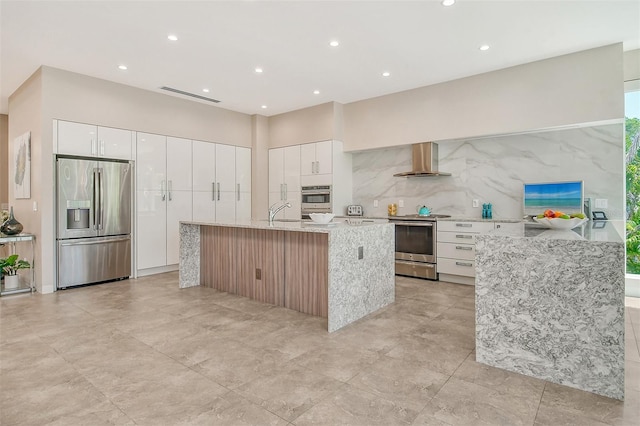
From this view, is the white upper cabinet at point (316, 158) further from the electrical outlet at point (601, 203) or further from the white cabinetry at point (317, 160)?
the electrical outlet at point (601, 203)

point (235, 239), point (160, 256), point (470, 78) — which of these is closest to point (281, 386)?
point (235, 239)

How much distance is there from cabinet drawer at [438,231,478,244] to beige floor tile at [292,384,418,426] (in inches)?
131

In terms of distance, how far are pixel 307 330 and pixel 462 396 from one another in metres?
1.42

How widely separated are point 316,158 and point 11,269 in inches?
183

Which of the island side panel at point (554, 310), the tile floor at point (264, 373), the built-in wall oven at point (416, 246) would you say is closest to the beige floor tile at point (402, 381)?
the tile floor at point (264, 373)

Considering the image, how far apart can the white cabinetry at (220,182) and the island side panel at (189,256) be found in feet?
3.79

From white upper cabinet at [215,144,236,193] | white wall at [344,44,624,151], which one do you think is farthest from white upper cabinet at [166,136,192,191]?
white wall at [344,44,624,151]

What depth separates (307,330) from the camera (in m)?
3.12

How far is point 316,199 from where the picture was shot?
6398 mm

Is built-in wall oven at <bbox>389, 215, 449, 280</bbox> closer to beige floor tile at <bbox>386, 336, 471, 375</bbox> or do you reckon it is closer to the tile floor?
the tile floor

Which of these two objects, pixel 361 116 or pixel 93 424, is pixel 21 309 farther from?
pixel 361 116

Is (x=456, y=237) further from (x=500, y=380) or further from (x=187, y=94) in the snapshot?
(x=187, y=94)

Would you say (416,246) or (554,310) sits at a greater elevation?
(416,246)

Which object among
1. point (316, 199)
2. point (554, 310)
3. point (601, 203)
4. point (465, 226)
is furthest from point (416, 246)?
point (554, 310)
